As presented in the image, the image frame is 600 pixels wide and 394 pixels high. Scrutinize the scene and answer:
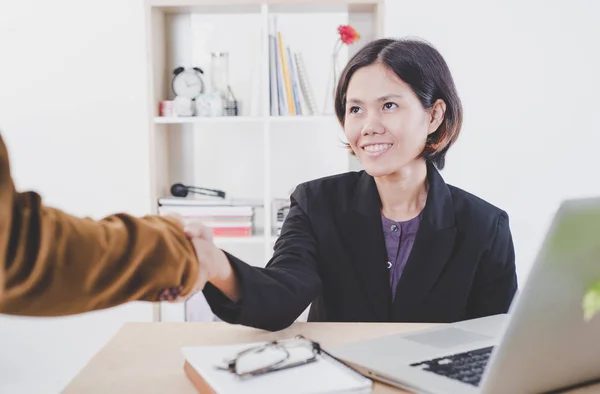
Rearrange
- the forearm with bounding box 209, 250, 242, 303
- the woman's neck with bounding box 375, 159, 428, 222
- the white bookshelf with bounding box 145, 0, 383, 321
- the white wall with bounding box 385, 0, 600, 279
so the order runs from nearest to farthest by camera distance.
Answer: the forearm with bounding box 209, 250, 242, 303 → the woman's neck with bounding box 375, 159, 428, 222 → the white bookshelf with bounding box 145, 0, 383, 321 → the white wall with bounding box 385, 0, 600, 279

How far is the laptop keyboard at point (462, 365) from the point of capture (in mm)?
832

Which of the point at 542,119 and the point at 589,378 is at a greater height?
the point at 542,119

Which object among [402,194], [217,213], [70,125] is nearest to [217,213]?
[217,213]

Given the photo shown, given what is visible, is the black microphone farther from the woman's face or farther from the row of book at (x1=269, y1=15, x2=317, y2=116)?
the woman's face

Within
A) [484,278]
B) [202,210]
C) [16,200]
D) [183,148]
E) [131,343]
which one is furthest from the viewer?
[183,148]

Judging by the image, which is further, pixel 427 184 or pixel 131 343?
pixel 427 184

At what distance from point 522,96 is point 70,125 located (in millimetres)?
2103

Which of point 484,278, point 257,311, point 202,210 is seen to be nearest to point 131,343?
point 257,311

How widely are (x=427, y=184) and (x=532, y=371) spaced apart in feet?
3.07

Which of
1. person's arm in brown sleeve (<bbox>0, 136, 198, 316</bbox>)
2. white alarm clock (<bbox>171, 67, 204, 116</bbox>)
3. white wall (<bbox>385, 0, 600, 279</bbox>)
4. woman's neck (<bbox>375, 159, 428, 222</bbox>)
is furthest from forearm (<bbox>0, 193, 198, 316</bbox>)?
white wall (<bbox>385, 0, 600, 279</bbox>)

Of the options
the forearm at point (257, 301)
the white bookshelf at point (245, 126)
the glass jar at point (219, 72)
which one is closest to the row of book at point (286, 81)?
the white bookshelf at point (245, 126)

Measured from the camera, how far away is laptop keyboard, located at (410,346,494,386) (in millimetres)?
832

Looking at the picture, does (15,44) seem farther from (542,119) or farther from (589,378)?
(589,378)

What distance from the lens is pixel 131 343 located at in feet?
3.41
